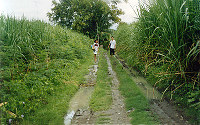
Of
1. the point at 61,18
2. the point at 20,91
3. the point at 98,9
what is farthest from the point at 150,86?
the point at 98,9

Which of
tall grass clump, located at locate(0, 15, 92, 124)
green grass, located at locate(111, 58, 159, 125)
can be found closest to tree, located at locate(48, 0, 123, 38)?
tall grass clump, located at locate(0, 15, 92, 124)

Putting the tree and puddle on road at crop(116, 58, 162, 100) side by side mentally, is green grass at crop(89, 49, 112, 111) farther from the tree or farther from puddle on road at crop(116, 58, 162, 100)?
the tree

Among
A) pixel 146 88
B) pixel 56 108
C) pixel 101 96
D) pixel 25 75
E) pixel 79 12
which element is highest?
pixel 79 12

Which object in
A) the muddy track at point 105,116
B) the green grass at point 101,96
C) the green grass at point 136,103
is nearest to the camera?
the green grass at point 136,103

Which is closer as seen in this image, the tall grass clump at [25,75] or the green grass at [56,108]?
the green grass at [56,108]

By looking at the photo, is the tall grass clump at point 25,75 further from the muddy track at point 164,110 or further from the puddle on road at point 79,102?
the muddy track at point 164,110

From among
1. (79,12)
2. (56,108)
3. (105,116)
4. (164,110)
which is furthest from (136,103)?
(79,12)

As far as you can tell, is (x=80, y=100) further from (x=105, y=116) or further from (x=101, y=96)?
(x=105, y=116)

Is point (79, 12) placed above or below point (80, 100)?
above

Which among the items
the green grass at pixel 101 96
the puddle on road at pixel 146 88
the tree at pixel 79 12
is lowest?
the green grass at pixel 101 96

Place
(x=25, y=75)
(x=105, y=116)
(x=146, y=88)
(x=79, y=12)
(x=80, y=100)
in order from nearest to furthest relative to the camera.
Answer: (x=105, y=116) < (x=80, y=100) < (x=25, y=75) < (x=146, y=88) < (x=79, y=12)

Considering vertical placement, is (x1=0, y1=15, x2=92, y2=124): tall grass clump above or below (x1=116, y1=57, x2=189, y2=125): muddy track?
above

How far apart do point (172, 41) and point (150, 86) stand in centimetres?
169

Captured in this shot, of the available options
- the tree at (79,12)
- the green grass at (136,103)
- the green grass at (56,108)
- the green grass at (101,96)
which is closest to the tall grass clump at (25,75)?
the green grass at (56,108)
